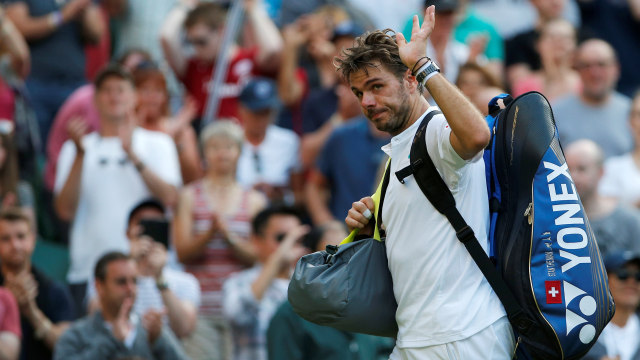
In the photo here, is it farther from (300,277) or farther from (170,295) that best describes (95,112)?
(300,277)

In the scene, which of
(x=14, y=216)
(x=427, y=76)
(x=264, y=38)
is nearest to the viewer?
(x=427, y=76)

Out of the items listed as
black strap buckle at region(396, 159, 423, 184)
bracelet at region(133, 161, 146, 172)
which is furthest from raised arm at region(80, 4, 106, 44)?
black strap buckle at region(396, 159, 423, 184)

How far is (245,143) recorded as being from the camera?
1041 cm

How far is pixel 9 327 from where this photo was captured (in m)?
7.82

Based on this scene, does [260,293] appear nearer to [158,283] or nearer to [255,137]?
[158,283]

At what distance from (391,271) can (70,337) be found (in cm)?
348

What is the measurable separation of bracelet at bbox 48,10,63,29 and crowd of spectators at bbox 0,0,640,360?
0.02m

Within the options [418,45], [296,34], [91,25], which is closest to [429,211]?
[418,45]

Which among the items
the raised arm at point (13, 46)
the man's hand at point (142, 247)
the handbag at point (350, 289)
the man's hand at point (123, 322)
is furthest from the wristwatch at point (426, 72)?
the raised arm at point (13, 46)

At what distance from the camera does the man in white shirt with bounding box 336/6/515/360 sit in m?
4.41

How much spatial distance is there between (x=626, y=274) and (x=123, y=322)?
3579 mm

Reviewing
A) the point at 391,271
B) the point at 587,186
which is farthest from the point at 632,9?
the point at 391,271

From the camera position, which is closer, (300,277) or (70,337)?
(300,277)

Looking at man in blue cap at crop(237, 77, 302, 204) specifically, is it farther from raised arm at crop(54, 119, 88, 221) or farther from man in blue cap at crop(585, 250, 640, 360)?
man in blue cap at crop(585, 250, 640, 360)
